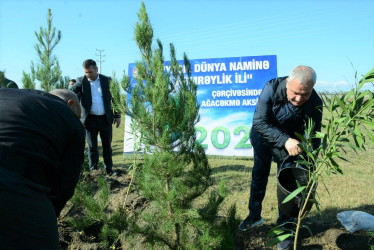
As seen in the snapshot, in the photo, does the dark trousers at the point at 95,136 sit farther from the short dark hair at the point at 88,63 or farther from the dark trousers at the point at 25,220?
the dark trousers at the point at 25,220

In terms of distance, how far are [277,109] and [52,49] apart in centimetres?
352

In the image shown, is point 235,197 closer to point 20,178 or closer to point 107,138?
point 107,138

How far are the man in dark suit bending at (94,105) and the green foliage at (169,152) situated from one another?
10.1ft

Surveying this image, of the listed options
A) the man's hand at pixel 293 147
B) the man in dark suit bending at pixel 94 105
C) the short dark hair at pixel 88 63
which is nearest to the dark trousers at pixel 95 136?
the man in dark suit bending at pixel 94 105

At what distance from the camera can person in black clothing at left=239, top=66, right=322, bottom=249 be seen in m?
3.20

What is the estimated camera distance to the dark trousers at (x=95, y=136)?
→ 233 inches

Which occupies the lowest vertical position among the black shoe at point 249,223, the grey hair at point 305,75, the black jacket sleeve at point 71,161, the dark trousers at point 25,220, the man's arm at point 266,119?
the black shoe at point 249,223

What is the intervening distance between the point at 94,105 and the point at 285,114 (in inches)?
137

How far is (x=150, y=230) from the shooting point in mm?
2814

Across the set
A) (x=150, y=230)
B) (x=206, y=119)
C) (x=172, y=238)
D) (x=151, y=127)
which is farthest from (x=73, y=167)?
(x=206, y=119)

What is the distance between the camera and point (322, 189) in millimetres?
6078

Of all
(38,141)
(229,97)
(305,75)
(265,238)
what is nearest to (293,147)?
(305,75)

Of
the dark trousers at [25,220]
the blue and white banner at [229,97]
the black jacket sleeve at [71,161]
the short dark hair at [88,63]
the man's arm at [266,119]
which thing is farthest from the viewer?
the blue and white banner at [229,97]

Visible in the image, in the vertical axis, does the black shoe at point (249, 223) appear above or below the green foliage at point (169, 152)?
below
